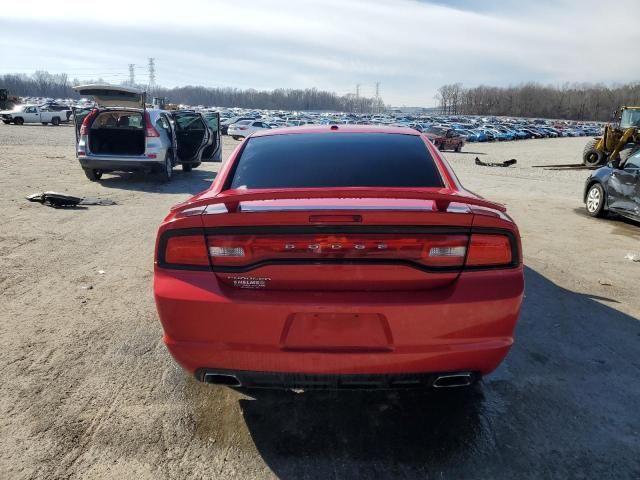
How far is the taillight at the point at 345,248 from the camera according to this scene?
222 cm

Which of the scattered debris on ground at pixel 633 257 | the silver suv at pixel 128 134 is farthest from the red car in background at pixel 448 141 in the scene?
the scattered debris on ground at pixel 633 257

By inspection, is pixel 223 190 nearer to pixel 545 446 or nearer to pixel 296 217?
pixel 296 217

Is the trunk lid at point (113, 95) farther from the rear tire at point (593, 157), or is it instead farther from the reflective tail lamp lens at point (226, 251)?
the rear tire at point (593, 157)

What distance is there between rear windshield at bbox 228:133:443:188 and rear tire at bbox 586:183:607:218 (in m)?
6.91

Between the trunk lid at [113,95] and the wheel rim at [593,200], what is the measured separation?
10372 millimetres

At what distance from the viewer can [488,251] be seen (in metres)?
2.31

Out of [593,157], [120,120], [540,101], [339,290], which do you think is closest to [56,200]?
[120,120]

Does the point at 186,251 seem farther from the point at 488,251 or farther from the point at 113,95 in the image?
the point at 113,95

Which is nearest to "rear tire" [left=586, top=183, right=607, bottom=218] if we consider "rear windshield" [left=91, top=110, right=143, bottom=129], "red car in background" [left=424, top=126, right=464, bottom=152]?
"rear windshield" [left=91, top=110, right=143, bottom=129]

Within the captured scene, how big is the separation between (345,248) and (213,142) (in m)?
12.1

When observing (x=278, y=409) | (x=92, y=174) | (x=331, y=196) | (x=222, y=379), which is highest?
(x=331, y=196)

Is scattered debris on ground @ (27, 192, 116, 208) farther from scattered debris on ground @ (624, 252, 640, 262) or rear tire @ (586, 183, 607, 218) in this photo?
rear tire @ (586, 183, 607, 218)

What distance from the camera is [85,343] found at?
3502 mm

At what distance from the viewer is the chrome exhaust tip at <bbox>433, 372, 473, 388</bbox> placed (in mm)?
2289
